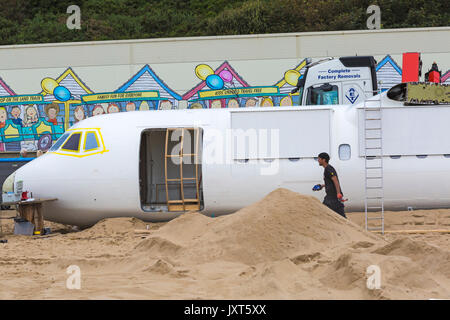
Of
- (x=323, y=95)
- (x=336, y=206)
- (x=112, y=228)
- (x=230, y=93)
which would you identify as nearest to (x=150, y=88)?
(x=230, y=93)

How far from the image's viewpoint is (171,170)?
17.1 meters

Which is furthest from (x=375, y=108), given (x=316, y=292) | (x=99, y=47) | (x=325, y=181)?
(x=99, y=47)

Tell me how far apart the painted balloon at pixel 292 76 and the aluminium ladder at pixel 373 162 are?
44.2ft

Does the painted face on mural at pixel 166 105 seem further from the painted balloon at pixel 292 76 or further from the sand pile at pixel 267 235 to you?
the sand pile at pixel 267 235

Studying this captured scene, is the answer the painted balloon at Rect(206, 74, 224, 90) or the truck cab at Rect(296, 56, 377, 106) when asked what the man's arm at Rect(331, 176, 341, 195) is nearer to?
the truck cab at Rect(296, 56, 377, 106)

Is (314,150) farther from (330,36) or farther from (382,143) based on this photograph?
(330,36)

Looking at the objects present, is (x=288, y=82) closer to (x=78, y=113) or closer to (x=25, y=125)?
(x=78, y=113)

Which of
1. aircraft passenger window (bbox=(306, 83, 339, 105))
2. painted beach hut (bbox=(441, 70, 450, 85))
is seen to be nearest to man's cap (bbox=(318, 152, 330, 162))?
aircraft passenger window (bbox=(306, 83, 339, 105))

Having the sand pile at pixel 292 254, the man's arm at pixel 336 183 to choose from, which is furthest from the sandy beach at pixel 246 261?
the man's arm at pixel 336 183

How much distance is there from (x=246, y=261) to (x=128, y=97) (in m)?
20.5

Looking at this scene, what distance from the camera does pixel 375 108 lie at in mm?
15188

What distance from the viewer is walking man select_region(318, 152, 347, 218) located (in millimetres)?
13758

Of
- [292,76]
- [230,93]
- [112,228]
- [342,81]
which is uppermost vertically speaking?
[292,76]

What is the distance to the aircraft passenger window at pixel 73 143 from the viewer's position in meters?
15.7
